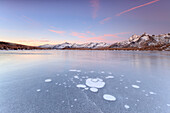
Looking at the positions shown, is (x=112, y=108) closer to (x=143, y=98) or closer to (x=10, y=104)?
(x=143, y=98)

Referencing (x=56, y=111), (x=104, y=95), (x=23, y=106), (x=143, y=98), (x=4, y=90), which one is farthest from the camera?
(x=4, y=90)

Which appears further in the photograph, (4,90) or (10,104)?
(4,90)

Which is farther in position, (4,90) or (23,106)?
(4,90)

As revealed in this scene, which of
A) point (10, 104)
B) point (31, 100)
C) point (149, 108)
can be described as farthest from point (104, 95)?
point (10, 104)

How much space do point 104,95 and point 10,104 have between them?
8.75 ft

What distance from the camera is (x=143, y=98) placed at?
8.14 ft

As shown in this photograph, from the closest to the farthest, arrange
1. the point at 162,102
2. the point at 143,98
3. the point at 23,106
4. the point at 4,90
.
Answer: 1. the point at 23,106
2. the point at 162,102
3. the point at 143,98
4. the point at 4,90

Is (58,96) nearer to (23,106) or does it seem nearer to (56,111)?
(56,111)

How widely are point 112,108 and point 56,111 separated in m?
1.37

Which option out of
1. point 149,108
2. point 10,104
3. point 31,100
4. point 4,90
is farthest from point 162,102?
point 4,90

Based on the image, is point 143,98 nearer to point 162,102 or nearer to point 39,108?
point 162,102

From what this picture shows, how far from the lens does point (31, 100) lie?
Result: 7.80ft

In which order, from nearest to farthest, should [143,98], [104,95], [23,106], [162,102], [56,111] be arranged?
[56,111] < [23,106] < [162,102] < [143,98] < [104,95]

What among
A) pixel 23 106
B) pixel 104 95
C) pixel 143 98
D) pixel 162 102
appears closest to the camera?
pixel 23 106
